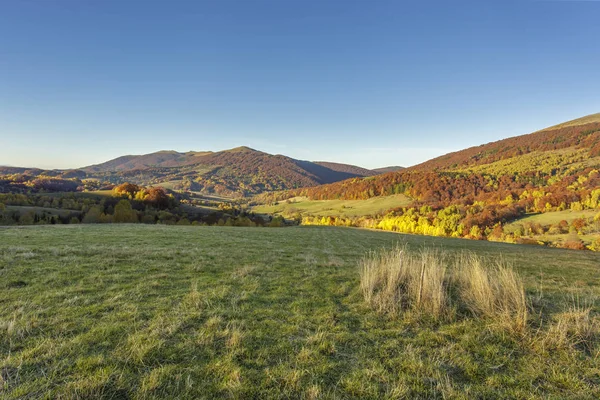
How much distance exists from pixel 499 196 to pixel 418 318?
146 m

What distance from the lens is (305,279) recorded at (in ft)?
29.2

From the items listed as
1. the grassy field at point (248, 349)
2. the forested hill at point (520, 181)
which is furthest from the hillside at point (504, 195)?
the grassy field at point (248, 349)

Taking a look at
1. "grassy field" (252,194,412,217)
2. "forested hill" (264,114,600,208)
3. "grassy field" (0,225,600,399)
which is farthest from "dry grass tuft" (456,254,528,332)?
"grassy field" (252,194,412,217)

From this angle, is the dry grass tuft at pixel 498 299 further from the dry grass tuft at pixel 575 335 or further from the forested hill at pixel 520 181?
the forested hill at pixel 520 181

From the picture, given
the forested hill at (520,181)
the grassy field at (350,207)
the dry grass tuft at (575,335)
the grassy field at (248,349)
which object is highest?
the forested hill at (520,181)

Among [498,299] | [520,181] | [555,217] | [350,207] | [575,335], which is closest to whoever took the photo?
[575,335]

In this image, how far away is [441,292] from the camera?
609 cm

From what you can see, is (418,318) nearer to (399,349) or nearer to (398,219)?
(399,349)

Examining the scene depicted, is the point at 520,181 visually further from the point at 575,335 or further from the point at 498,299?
the point at 575,335

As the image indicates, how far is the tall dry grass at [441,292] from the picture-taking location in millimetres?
5750

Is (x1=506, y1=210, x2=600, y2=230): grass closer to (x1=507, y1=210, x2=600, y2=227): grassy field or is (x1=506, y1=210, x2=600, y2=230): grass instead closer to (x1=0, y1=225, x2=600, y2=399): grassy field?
(x1=507, y1=210, x2=600, y2=227): grassy field

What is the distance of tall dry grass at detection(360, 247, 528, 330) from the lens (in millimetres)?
5750

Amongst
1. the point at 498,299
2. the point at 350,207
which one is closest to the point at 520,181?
the point at 350,207

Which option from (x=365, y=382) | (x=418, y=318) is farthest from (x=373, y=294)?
(x=365, y=382)
